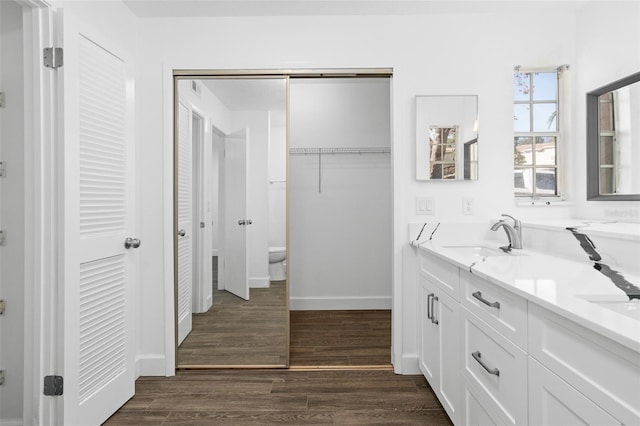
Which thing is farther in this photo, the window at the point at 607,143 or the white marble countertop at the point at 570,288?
the window at the point at 607,143

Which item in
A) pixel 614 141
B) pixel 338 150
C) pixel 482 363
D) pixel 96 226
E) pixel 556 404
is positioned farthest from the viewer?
pixel 338 150

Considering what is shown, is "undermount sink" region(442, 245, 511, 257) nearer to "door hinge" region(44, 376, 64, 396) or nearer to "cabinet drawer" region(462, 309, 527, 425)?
"cabinet drawer" region(462, 309, 527, 425)

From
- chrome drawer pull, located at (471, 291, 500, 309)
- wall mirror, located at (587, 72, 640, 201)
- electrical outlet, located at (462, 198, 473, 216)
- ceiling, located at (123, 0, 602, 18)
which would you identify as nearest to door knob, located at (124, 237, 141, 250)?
ceiling, located at (123, 0, 602, 18)

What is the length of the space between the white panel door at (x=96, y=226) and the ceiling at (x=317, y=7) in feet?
1.51

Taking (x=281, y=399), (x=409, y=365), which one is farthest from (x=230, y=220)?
(x=409, y=365)

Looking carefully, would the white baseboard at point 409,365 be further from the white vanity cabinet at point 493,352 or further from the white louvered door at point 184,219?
the white louvered door at point 184,219

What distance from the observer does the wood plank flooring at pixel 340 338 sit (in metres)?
2.59

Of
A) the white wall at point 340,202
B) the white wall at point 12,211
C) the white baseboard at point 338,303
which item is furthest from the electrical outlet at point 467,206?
the white wall at point 12,211

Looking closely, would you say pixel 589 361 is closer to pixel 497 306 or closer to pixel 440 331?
pixel 497 306

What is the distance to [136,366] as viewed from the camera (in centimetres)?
238

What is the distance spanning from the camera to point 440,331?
6.26 ft

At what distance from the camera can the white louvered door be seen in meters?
2.49

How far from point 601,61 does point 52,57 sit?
2.99 metres

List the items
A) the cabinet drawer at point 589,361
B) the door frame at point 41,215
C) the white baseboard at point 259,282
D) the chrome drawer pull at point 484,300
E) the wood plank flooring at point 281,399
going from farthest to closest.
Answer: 1. the white baseboard at point 259,282
2. the wood plank flooring at point 281,399
3. the door frame at point 41,215
4. the chrome drawer pull at point 484,300
5. the cabinet drawer at point 589,361
